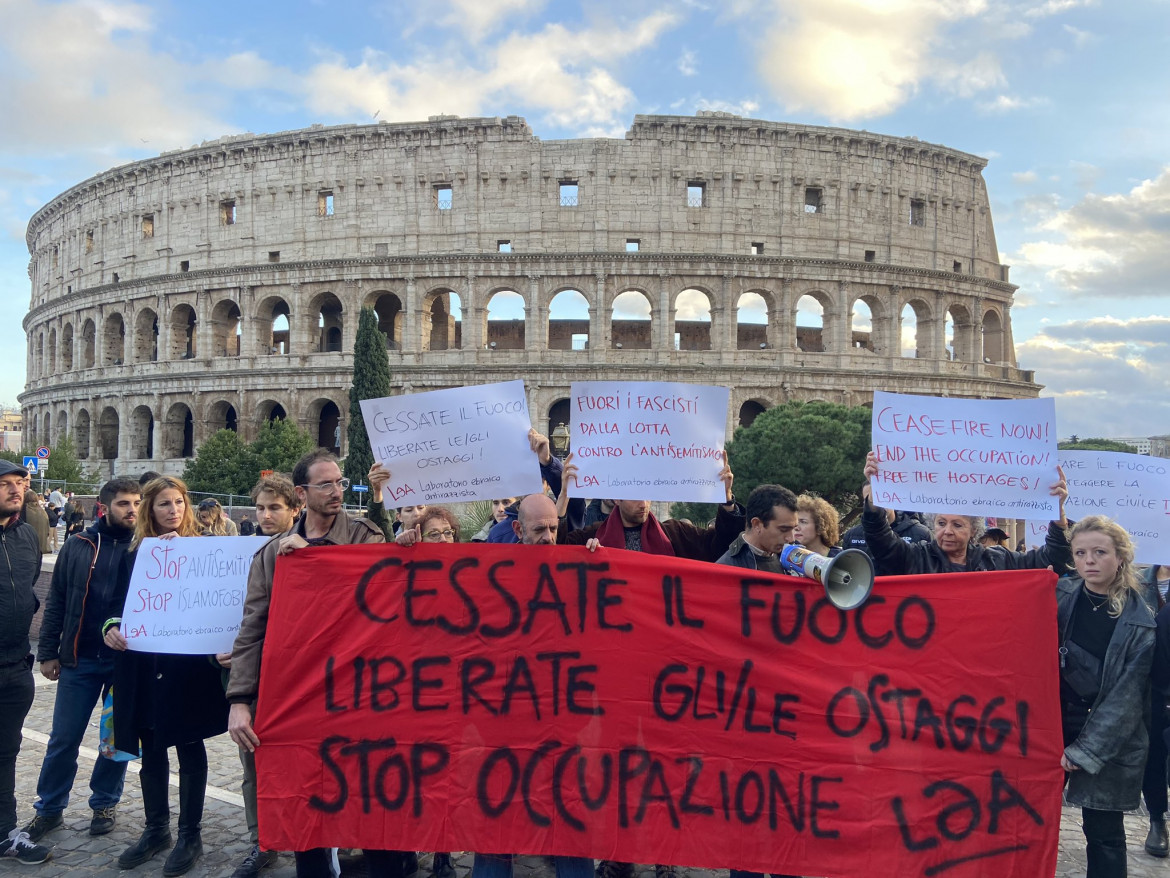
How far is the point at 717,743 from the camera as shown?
442 centimetres

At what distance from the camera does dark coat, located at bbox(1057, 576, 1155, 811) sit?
4.27m

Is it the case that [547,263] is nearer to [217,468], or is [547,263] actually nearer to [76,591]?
[217,468]

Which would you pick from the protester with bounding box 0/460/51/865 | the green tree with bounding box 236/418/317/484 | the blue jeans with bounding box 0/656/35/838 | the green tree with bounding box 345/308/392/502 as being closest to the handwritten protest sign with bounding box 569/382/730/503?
the protester with bounding box 0/460/51/865

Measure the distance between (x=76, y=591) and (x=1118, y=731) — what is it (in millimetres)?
6724

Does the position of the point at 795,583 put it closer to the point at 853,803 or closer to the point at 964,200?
the point at 853,803

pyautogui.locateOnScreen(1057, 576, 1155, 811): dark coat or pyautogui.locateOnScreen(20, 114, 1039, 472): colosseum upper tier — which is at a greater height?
pyautogui.locateOnScreen(20, 114, 1039, 472): colosseum upper tier

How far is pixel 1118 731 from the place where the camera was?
168 inches

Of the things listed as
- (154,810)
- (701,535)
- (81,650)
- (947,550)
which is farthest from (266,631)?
(947,550)

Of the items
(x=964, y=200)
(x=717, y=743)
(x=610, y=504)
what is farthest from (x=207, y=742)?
(x=964, y=200)

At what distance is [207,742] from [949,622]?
22.7 feet

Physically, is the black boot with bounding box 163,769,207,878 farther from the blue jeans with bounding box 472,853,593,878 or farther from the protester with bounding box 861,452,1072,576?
the protester with bounding box 861,452,1072,576

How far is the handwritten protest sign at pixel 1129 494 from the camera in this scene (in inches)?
232

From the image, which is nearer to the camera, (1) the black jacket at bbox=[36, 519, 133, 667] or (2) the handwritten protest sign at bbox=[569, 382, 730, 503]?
(2) the handwritten protest sign at bbox=[569, 382, 730, 503]

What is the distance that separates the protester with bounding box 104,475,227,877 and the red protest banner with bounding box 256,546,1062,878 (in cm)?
103
